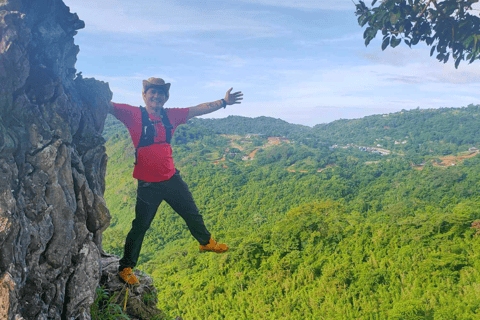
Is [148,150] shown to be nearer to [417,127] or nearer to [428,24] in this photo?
[428,24]

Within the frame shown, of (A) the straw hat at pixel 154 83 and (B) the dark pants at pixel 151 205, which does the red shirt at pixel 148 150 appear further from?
(A) the straw hat at pixel 154 83

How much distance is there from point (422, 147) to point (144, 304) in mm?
81944

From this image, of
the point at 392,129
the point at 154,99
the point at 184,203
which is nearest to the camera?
the point at 154,99

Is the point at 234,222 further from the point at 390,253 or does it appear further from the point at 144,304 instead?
the point at 144,304

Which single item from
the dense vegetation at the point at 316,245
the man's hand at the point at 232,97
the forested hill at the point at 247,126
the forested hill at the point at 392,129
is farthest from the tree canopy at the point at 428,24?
the forested hill at the point at 247,126

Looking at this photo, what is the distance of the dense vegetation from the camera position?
14102mm

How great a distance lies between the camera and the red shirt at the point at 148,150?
172 inches

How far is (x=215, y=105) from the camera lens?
4910 mm

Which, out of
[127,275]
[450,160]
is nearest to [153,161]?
[127,275]

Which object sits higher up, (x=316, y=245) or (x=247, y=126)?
(x=247, y=126)

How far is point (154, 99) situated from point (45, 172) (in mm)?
1568

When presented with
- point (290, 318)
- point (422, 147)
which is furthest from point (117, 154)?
point (422, 147)

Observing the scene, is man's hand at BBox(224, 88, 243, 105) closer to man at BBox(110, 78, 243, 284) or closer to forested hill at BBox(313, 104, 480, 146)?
man at BBox(110, 78, 243, 284)

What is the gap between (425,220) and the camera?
17.8m
